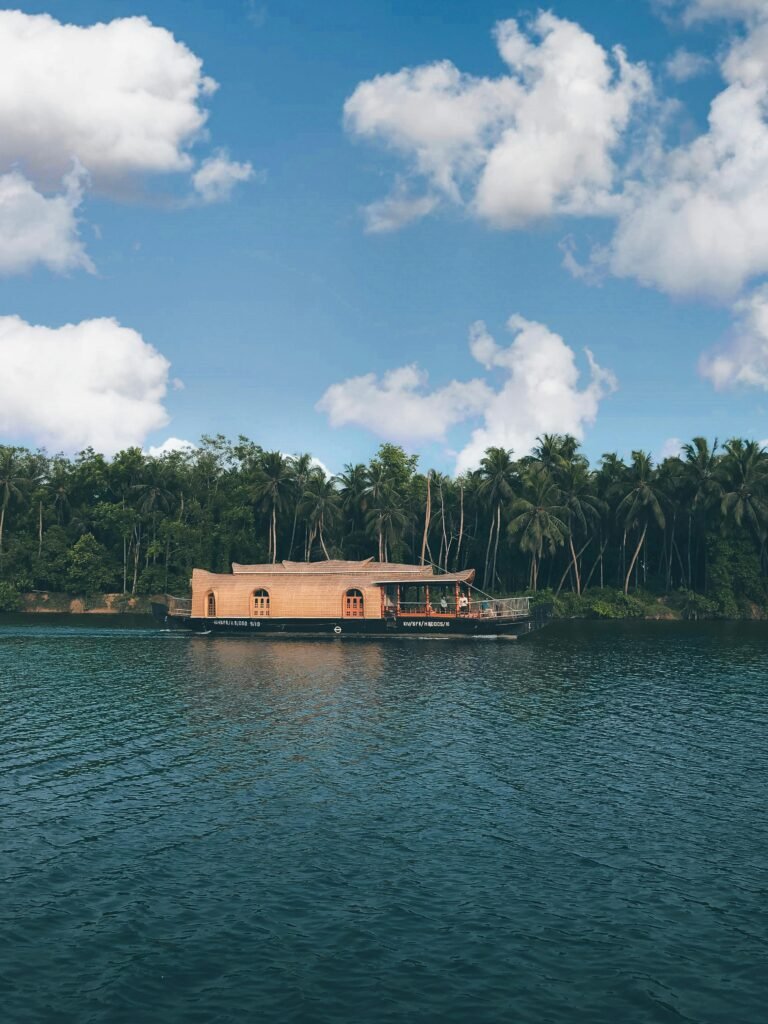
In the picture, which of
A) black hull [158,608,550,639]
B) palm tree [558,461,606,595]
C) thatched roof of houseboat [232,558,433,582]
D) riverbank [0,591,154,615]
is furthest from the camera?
riverbank [0,591,154,615]

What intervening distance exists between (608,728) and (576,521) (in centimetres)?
6188

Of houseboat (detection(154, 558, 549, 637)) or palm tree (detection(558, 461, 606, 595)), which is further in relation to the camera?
palm tree (detection(558, 461, 606, 595))

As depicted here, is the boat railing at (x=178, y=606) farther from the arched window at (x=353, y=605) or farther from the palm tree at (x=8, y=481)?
the palm tree at (x=8, y=481)

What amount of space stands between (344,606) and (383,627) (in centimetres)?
357

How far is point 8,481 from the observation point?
101m

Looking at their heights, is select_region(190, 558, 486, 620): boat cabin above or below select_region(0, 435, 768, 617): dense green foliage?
below

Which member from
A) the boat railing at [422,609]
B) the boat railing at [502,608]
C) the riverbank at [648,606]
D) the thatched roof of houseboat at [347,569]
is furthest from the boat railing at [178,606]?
the riverbank at [648,606]

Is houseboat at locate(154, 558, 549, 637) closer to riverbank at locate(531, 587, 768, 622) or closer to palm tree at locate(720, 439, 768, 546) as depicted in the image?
riverbank at locate(531, 587, 768, 622)

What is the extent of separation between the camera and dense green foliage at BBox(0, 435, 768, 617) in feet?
280

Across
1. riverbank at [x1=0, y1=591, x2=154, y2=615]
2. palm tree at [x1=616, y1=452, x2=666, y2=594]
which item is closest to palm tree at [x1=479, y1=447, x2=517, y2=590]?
palm tree at [x1=616, y1=452, x2=666, y2=594]

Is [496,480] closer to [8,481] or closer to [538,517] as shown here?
[538,517]

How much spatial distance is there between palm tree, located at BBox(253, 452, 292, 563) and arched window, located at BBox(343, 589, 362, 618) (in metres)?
31.5

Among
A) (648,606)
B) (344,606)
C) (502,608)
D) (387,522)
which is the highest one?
(387,522)

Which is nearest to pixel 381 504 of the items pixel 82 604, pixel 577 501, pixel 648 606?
pixel 577 501
